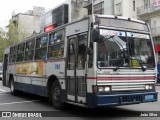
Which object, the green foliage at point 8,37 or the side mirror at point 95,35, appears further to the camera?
the green foliage at point 8,37

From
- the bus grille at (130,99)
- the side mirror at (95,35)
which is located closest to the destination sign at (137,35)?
the side mirror at (95,35)

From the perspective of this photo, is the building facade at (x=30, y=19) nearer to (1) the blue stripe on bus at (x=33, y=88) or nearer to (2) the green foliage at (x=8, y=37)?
(2) the green foliage at (x=8, y=37)

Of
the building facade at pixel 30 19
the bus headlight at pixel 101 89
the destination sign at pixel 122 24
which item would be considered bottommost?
the bus headlight at pixel 101 89

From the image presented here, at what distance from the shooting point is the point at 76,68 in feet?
32.4

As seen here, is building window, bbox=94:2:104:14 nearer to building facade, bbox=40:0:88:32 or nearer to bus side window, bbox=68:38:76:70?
building facade, bbox=40:0:88:32

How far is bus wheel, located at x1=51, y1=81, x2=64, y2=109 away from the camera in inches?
434

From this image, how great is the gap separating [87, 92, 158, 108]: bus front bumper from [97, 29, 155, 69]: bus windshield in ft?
2.72

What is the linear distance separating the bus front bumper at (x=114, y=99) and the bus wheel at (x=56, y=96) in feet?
7.36

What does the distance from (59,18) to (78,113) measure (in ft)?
138

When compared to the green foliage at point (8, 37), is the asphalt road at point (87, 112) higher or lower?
lower

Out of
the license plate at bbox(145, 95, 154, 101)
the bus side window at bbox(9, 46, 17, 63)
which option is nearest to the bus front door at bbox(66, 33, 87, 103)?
the license plate at bbox(145, 95, 154, 101)

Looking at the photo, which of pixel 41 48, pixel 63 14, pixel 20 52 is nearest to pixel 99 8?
pixel 63 14

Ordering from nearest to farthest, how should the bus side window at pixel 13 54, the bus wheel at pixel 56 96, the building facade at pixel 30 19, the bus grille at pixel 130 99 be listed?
the bus grille at pixel 130 99, the bus wheel at pixel 56 96, the bus side window at pixel 13 54, the building facade at pixel 30 19

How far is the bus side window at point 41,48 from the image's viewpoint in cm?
1255
